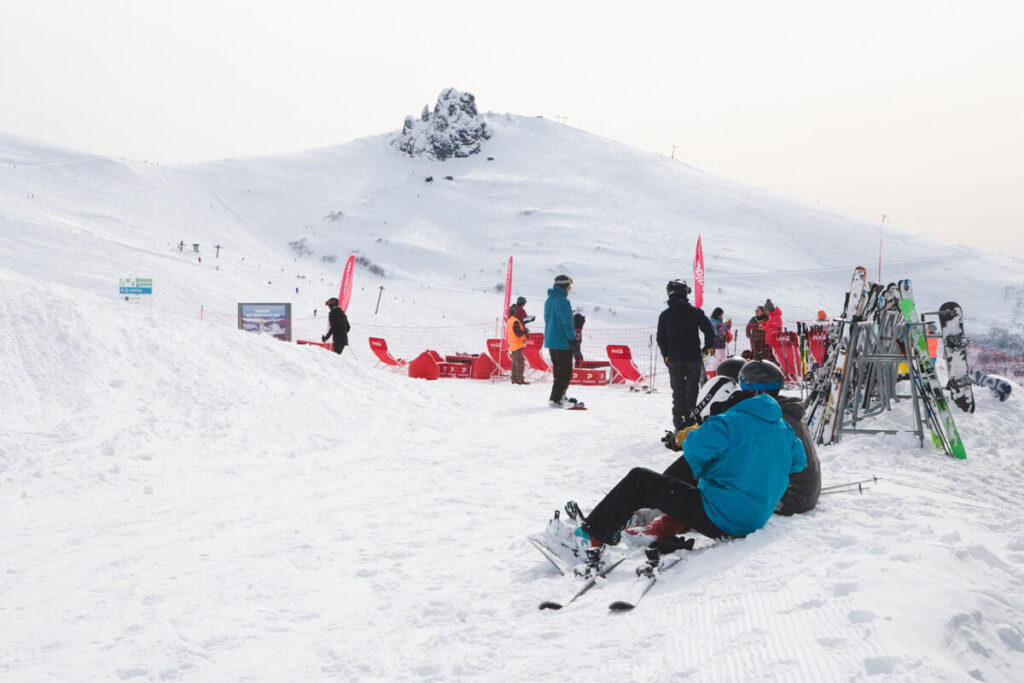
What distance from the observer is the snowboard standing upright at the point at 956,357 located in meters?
8.76

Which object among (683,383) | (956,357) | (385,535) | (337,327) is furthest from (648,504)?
(337,327)

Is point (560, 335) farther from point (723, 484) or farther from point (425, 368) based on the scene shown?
point (723, 484)

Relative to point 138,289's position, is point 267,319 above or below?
below

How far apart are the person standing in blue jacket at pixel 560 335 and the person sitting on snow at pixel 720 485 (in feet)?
20.1

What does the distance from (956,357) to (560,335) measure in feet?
16.2

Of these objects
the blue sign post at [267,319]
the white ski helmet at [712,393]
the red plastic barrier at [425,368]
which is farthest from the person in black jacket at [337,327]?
the white ski helmet at [712,393]

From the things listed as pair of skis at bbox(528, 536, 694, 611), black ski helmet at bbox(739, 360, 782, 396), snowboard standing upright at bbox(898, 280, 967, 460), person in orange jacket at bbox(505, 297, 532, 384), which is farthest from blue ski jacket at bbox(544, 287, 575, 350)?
pair of skis at bbox(528, 536, 694, 611)

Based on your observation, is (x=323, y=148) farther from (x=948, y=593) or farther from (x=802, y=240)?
(x=948, y=593)

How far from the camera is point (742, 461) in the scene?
3.74 meters

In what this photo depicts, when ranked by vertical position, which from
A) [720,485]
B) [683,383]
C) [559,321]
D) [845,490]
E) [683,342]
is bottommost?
[845,490]

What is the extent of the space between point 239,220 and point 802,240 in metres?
44.4

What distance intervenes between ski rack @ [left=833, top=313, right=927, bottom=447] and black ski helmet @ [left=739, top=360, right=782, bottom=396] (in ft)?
12.8

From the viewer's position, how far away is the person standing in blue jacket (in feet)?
33.6

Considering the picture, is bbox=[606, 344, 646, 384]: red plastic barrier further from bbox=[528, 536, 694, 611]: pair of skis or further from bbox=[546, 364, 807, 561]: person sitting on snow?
bbox=[528, 536, 694, 611]: pair of skis
